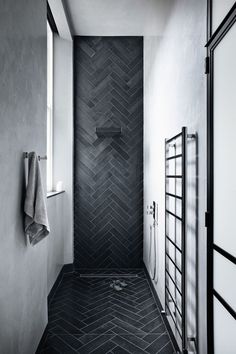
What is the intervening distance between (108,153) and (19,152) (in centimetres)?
278

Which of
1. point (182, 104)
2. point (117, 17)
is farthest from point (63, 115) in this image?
point (182, 104)

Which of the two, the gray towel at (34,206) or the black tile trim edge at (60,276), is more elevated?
the gray towel at (34,206)

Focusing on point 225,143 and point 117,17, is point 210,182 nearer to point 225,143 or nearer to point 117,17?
point 225,143

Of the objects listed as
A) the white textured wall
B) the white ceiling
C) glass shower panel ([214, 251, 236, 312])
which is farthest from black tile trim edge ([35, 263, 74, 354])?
the white ceiling

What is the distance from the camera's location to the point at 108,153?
4.66 meters

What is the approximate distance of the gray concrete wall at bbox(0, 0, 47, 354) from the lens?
1632 millimetres

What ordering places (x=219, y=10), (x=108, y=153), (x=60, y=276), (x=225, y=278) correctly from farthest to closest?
(x=108, y=153) → (x=60, y=276) → (x=219, y=10) → (x=225, y=278)

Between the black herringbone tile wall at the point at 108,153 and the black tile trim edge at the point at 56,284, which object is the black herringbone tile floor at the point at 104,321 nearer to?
the black tile trim edge at the point at 56,284

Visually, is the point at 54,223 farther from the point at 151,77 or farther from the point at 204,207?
the point at 204,207

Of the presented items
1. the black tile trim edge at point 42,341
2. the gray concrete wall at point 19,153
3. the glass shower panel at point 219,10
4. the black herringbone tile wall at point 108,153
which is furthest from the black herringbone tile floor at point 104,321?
the glass shower panel at point 219,10

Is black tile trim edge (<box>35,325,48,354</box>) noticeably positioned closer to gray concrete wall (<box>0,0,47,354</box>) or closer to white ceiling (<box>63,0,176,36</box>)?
gray concrete wall (<box>0,0,47,354</box>)

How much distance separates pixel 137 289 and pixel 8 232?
8.24 ft

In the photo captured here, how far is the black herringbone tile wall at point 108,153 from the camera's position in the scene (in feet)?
15.2

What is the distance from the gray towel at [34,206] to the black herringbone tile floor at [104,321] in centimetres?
108
